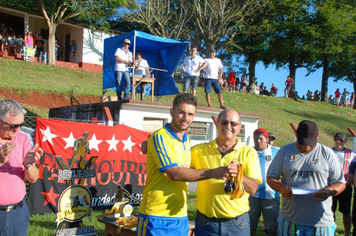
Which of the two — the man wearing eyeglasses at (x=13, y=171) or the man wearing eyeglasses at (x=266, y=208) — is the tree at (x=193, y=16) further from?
the man wearing eyeglasses at (x=13, y=171)

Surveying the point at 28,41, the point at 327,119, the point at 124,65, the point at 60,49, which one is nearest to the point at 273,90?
the point at 327,119

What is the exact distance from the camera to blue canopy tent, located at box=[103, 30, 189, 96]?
39.6ft

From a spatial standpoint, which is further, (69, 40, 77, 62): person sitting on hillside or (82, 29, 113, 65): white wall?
(82, 29, 113, 65): white wall

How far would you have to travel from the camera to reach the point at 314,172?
3.48 m

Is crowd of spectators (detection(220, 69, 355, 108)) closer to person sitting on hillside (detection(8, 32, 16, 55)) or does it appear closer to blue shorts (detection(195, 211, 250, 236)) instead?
person sitting on hillside (detection(8, 32, 16, 55))

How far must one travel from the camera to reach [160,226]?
9.32 feet

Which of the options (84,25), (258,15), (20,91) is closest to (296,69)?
(258,15)

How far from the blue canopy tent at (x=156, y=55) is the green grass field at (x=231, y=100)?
135 inches

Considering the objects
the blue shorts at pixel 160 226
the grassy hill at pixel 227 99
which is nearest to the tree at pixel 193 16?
the grassy hill at pixel 227 99

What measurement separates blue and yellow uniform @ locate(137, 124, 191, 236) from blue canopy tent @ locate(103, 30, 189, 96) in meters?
9.05

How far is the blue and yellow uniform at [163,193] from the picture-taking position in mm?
2838

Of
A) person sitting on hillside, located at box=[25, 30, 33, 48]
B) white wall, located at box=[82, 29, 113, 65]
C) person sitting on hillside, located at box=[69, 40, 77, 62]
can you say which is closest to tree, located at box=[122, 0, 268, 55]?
white wall, located at box=[82, 29, 113, 65]

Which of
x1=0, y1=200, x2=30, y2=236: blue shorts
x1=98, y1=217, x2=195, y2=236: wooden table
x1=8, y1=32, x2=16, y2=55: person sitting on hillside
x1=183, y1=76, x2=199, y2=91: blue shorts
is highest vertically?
x1=8, y1=32, x2=16, y2=55: person sitting on hillside

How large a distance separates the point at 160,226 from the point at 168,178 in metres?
0.42
